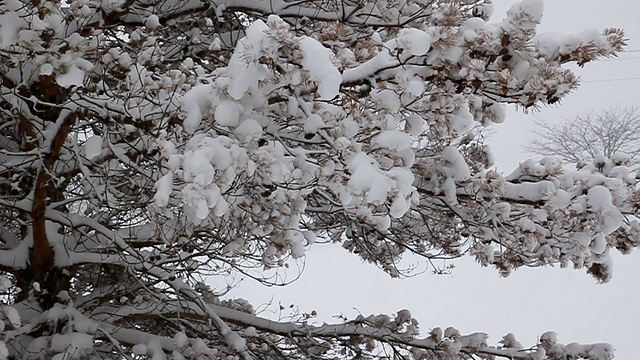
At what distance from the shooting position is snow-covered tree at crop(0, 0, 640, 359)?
7.55ft

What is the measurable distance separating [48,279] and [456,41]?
12.0ft

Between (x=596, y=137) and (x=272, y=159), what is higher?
(x=596, y=137)

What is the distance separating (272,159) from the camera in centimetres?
243

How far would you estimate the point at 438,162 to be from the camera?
3795 millimetres

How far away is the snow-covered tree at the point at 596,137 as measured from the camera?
833 inches

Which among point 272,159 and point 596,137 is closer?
point 272,159

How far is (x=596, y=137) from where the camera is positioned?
22.1 metres

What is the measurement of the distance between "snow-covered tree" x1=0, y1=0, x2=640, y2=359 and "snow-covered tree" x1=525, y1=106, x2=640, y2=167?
1809 centimetres

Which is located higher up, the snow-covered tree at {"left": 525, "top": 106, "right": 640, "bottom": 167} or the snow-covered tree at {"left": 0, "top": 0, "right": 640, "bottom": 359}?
the snow-covered tree at {"left": 525, "top": 106, "right": 640, "bottom": 167}

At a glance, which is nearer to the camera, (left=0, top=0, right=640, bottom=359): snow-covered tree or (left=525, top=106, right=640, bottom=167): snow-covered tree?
(left=0, top=0, right=640, bottom=359): snow-covered tree

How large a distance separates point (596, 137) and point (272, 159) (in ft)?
72.7

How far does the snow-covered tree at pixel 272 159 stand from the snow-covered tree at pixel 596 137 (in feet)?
59.3

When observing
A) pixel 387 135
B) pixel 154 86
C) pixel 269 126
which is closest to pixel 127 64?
pixel 154 86

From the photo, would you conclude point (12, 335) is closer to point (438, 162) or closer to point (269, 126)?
point (269, 126)
